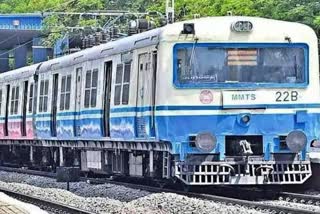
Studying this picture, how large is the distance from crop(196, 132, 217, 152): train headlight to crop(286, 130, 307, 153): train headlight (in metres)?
1.28

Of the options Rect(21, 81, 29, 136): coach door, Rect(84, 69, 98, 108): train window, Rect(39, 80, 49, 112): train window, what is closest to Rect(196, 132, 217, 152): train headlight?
Rect(84, 69, 98, 108): train window

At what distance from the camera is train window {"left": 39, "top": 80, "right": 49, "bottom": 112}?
945 inches

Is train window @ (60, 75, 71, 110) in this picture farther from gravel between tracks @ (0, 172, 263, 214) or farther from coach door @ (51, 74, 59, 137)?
gravel between tracks @ (0, 172, 263, 214)

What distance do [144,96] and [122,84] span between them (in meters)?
1.42

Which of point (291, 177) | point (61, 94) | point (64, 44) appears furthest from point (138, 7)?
point (291, 177)

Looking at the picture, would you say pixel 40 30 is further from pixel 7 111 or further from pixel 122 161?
pixel 122 161

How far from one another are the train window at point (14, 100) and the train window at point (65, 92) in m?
5.91

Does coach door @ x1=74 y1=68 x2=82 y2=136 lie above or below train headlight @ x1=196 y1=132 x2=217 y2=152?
above

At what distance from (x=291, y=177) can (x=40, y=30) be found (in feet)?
145

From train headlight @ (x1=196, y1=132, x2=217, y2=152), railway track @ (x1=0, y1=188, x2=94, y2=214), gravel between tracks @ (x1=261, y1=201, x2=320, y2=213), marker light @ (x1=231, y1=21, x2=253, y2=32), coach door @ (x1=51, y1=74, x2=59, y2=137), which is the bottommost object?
railway track @ (x1=0, y1=188, x2=94, y2=214)

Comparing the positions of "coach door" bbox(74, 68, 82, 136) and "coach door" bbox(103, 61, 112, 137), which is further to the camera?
"coach door" bbox(74, 68, 82, 136)

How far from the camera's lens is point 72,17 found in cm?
5419

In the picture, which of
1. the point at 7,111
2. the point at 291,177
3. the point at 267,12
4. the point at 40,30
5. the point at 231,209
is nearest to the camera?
the point at 231,209

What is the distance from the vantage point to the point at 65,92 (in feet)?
72.1
